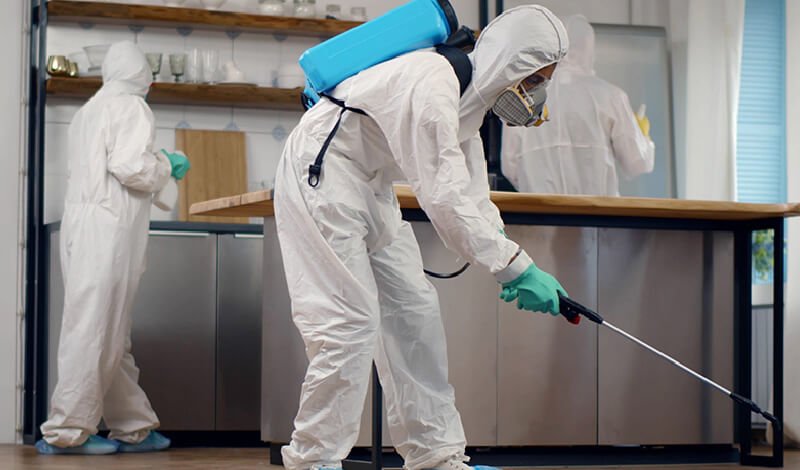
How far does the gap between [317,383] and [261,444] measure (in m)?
2.43

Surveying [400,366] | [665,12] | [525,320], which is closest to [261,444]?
[525,320]

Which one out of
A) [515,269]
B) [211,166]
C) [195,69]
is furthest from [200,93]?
[515,269]

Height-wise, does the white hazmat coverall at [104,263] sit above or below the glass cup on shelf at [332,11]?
below

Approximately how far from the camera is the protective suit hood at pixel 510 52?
2598 millimetres

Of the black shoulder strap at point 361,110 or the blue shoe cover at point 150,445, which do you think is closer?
the black shoulder strap at point 361,110

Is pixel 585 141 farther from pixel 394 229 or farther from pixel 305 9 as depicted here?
pixel 394 229

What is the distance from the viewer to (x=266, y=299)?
398 centimetres

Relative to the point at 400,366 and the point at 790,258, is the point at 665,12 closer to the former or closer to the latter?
the point at 790,258

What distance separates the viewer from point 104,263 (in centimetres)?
439

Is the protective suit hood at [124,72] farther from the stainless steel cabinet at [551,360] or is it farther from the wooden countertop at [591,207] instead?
the stainless steel cabinet at [551,360]

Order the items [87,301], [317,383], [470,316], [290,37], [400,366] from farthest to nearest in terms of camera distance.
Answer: [290,37]
[87,301]
[470,316]
[400,366]
[317,383]

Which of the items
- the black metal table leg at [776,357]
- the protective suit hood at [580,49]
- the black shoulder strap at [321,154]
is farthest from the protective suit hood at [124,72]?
the black metal table leg at [776,357]

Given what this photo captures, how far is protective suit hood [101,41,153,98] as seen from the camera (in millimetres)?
4574

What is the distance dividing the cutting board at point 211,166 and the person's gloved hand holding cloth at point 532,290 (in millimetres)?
3024
